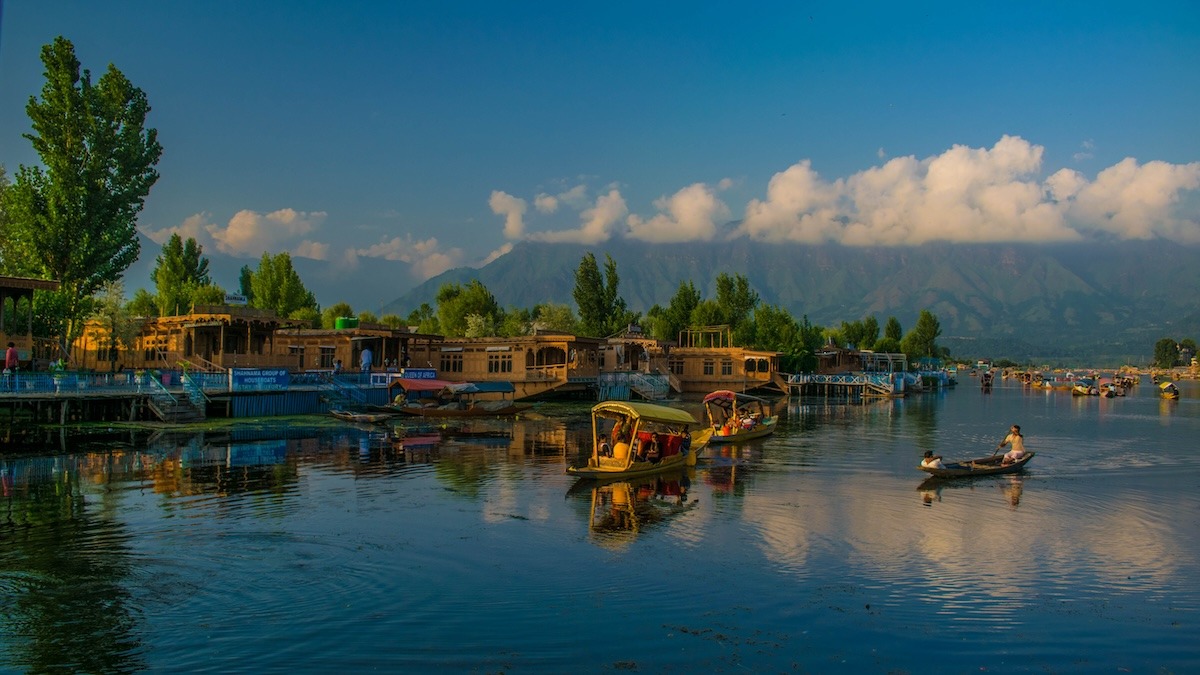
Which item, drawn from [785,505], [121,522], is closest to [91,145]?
[121,522]

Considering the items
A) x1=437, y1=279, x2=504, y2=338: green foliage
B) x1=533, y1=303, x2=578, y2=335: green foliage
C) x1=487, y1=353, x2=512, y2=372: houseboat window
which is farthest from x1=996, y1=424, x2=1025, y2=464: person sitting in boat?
x1=437, y1=279, x2=504, y2=338: green foliage

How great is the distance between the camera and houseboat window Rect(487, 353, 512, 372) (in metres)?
65.6

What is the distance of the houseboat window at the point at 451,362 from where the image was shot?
222ft

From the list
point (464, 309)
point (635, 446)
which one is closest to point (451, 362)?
point (464, 309)

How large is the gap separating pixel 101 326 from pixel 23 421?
20.4 metres

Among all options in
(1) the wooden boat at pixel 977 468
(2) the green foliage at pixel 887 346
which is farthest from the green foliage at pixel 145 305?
(2) the green foliage at pixel 887 346

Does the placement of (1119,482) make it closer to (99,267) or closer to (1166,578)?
(1166,578)

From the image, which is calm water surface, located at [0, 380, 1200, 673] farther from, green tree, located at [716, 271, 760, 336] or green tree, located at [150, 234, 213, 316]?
green tree, located at [716, 271, 760, 336]

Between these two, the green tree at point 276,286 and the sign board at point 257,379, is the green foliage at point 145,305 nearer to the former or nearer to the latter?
the green tree at point 276,286

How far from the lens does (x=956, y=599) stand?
14.9m

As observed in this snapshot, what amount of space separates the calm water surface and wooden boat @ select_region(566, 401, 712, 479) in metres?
0.69

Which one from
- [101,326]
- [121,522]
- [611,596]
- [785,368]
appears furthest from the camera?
[785,368]

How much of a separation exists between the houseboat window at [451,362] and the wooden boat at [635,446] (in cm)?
3860

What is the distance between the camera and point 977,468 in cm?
2953
